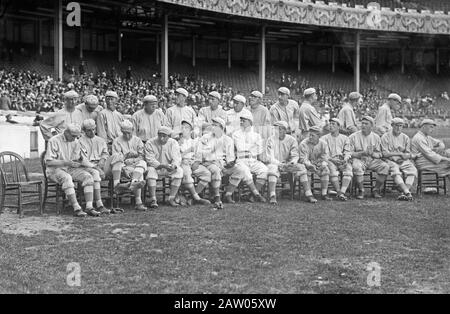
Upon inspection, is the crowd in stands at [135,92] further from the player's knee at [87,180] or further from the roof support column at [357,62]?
the player's knee at [87,180]

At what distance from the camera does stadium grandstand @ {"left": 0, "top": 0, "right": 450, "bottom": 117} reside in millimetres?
26312

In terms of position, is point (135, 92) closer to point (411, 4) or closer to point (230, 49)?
point (230, 49)

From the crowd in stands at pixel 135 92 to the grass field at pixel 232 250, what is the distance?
11.7 meters

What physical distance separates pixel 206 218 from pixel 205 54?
29.1 meters

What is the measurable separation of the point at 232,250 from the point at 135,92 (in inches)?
780

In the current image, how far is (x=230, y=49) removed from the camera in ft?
121

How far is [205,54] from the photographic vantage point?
36.1 m

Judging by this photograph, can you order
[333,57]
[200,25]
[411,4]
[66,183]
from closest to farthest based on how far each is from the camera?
1. [66,183]
2. [200,25]
3. [411,4]
4. [333,57]

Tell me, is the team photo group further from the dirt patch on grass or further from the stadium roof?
the stadium roof

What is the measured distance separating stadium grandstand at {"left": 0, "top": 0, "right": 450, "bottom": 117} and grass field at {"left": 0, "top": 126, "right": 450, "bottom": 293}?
1379 cm

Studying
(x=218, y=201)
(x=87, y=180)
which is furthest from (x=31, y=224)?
(x=218, y=201)

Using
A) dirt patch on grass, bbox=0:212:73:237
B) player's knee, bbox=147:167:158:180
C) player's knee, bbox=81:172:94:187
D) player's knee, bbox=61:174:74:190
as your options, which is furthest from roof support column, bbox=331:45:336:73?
dirt patch on grass, bbox=0:212:73:237
